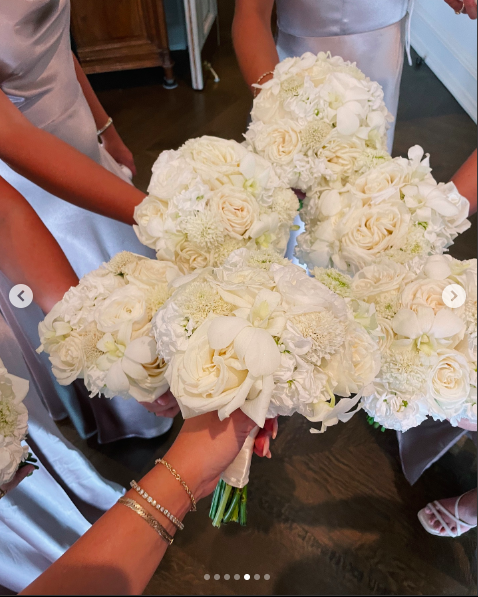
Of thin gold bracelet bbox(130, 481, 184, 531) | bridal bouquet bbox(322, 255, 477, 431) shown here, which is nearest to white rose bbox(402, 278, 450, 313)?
bridal bouquet bbox(322, 255, 477, 431)

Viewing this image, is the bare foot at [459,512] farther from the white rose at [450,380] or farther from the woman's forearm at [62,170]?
the woman's forearm at [62,170]

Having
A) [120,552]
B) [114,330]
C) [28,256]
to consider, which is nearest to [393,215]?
[114,330]

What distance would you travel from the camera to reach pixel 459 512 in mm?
899

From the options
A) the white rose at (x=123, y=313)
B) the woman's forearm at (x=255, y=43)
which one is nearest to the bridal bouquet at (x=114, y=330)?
the white rose at (x=123, y=313)

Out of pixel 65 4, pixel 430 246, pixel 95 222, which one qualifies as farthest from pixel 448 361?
pixel 65 4

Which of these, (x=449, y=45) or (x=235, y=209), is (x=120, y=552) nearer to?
(x=235, y=209)

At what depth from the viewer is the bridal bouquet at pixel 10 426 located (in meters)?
0.50

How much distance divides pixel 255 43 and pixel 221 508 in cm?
94

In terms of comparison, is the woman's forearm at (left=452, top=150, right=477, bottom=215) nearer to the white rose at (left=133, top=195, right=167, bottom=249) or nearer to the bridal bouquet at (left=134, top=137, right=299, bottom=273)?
the bridal bouquet at (left=134, top=137, right=299, bottom=273)

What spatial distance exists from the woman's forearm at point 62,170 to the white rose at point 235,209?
0.30 m

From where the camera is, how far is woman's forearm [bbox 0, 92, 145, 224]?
0.76m

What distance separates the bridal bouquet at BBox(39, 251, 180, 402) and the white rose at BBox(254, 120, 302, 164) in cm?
22

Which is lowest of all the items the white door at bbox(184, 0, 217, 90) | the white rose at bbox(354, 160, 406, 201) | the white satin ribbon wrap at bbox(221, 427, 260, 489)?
the white satin ribbon wrap at bbox(221, 427, 260, 489)

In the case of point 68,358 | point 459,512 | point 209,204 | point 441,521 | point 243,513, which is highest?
point 209,204
